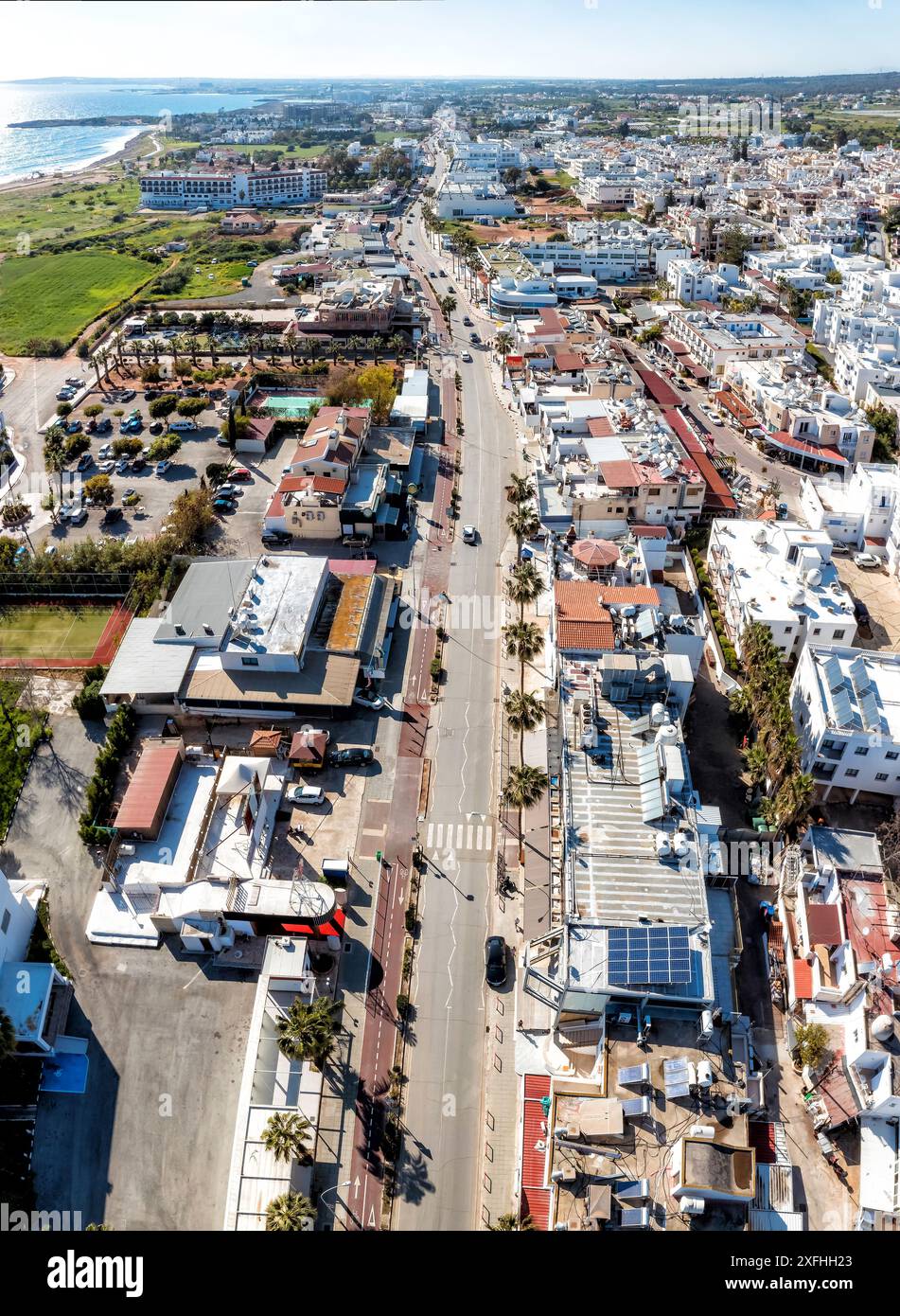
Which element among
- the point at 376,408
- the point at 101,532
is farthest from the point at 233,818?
the point at 376,408

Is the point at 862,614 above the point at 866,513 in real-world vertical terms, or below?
below

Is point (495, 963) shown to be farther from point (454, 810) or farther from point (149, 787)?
point (149, 787)

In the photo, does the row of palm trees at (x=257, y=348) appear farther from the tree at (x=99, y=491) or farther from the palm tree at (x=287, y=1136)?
the palm tree at (x=287, y=1136)

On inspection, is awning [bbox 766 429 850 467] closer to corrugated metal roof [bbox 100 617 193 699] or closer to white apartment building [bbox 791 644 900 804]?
white apartment building [bbox 791 644 900 804]

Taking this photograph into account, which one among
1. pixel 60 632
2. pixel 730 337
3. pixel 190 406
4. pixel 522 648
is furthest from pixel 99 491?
pixel 730 337

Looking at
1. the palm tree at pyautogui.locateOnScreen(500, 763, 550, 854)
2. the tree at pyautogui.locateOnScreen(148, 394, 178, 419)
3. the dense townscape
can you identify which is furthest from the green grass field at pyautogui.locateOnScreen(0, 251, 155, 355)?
the palm tree at pyautogui.locateOnScreen(500, 763, 550, 854)

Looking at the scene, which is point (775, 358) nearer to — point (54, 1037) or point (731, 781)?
point (731, 781)
